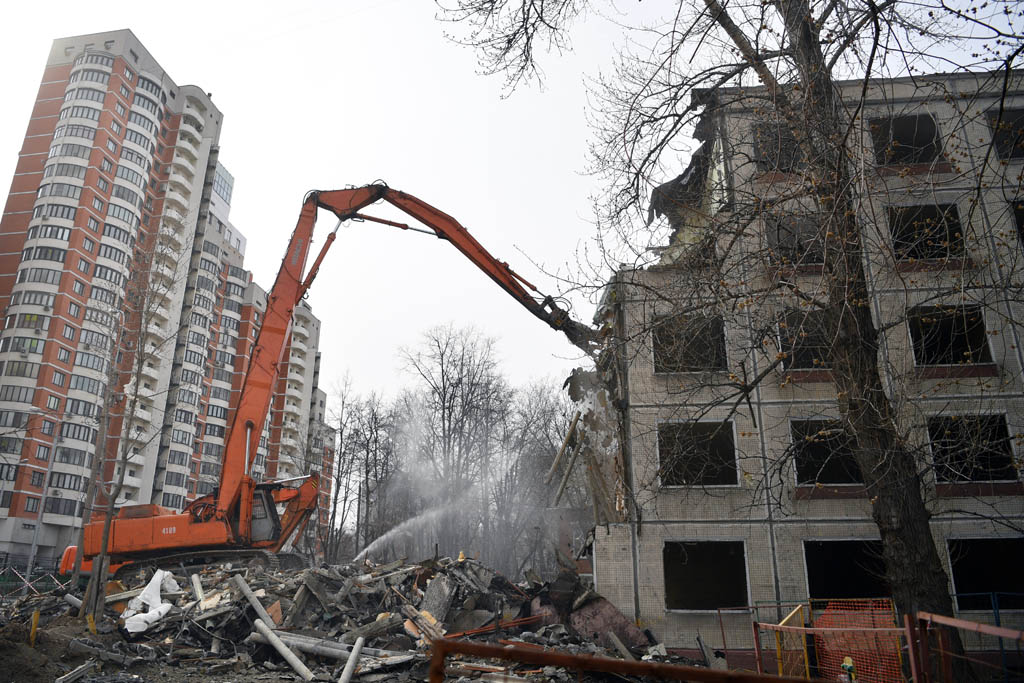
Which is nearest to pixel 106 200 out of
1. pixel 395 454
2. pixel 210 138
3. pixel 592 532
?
pixel 210 138

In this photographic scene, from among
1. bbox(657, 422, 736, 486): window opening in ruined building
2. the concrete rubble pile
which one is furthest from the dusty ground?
bbox(657, 422, 736, 486): window opening in ruined building

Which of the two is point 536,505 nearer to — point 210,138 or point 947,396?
point 947,396

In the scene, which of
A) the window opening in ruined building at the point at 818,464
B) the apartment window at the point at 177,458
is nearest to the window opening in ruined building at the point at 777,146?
the window opening in ruined building at the point at 818,464

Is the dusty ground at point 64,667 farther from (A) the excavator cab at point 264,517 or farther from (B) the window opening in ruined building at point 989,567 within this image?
(B) the window opening in ruined building at point 989,567

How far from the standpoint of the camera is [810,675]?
9242mm

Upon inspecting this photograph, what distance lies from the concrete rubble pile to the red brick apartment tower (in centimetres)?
3333

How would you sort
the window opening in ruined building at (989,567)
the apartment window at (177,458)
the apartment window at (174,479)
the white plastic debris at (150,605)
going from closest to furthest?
1. the white plastic debris at (150,605)
2. the window opening in ruined building at (989,567)
3. the apartment window at (174,479)
4. the apartment window at (177,458)

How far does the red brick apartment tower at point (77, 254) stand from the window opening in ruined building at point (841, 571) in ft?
137

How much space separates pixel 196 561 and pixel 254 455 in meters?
3.79

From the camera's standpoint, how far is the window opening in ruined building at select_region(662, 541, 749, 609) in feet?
57.8

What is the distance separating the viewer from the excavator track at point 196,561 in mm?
16906

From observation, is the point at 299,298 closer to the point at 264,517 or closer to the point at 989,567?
the point at 264,517

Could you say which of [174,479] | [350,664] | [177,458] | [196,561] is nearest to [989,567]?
[350,664]

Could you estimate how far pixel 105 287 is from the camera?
155 ft
